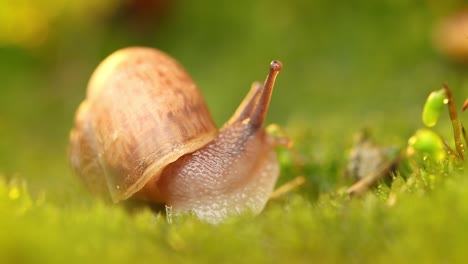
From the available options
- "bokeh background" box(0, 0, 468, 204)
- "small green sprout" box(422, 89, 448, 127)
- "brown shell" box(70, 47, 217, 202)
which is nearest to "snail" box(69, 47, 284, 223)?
"brown shell" box(70, 47, 217, 202)

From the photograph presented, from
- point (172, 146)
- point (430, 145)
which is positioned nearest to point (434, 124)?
point (430, 145)

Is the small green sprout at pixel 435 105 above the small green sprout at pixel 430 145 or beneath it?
above

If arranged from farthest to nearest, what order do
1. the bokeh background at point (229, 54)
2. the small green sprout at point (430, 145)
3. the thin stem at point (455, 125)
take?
the bokeh background at point (229, 54), the small green sprout at point (430, 145), the thin stem at point (455, 125)

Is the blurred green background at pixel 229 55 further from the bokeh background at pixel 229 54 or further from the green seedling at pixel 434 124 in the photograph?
the green seedling at pixel 434 124

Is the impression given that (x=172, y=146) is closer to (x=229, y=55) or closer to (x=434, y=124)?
(x=434, y=124)

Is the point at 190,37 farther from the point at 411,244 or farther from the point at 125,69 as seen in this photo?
the point at 411,244

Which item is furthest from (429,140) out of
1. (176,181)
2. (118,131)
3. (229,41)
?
(229,41)

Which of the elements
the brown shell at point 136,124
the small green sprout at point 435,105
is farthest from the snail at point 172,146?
the small green sprout at point 435,105
